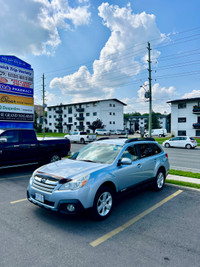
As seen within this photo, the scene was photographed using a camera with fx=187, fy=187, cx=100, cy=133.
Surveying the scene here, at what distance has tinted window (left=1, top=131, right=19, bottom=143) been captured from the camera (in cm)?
768

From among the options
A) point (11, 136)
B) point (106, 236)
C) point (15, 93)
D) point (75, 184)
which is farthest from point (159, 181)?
point (15, 93)

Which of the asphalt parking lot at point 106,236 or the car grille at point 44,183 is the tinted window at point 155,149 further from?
the car grille at point 44,183

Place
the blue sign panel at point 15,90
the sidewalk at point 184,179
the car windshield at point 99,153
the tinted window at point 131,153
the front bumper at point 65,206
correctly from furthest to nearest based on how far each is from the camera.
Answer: the blue sign panel at point 15,90 < the sidewalk at point 184,179 < the tinted window at point 131,153 < the car windshield at point 99,153 < the front bumper at point 65,206

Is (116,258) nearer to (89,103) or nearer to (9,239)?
(9,239)

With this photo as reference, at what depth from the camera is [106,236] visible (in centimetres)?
329

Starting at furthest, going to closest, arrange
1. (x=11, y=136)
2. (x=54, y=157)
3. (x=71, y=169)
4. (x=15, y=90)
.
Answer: (x=15, y=90) < (x=54, y=157) < (x=11, y=136) < (x=71, y=169)

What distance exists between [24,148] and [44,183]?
15.7 feet

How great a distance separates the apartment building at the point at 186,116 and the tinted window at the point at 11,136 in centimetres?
4052

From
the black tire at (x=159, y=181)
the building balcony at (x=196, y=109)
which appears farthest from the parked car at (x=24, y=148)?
the building balcony at (x=196, y=109)

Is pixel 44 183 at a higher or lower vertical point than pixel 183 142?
higher

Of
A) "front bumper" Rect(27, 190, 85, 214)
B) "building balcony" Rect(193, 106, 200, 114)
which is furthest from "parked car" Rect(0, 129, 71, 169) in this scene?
"building balcony" Rect(193, 106, 200, 114)

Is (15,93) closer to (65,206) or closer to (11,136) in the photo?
(11,136)

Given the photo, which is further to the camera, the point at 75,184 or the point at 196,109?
the point at 196,109

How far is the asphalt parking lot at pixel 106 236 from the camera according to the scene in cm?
270
